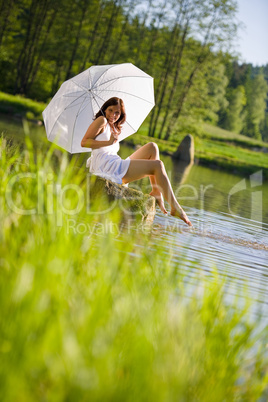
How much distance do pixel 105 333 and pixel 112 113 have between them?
584 cm

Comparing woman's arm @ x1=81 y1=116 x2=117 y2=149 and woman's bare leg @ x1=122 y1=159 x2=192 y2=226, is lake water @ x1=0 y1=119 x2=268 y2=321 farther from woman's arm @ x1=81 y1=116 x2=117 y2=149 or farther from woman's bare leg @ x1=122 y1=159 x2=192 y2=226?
woman's arm @ x1=81 y1=116 x2=117 y2=149

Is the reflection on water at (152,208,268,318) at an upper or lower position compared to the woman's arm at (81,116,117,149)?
lower

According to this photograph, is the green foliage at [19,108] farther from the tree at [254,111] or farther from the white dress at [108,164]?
the tree at [254,111]

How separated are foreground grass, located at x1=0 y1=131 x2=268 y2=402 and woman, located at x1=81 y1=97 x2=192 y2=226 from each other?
406 centimetres

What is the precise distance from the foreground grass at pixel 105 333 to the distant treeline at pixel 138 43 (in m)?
34.3

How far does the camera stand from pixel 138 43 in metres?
41.5

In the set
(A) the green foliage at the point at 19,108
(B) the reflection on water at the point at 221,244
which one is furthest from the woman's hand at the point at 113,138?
(A) the green foliage at the point at 19,108

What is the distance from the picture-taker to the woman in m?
7.36

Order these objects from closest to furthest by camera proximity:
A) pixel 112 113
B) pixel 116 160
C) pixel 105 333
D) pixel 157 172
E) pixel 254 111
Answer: pixel 105 333 → pixel 157 172 → pixel 116 160 → pixel 112 113 → pixel 254 111

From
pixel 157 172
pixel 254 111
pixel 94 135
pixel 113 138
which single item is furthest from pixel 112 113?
pixel 254 111

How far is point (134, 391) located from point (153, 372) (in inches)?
4.5

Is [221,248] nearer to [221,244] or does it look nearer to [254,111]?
[221,244]

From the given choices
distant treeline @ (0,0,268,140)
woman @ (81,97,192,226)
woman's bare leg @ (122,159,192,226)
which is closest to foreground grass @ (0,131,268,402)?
woman's bare leg @ (122,159,192,226)

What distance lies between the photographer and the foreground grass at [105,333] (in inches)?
74.4
